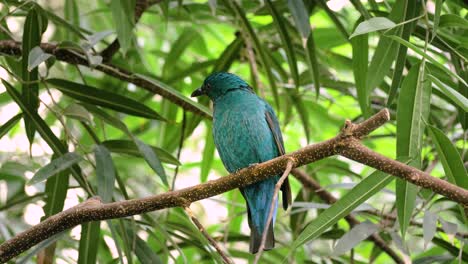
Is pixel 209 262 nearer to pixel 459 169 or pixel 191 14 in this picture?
pixel 191 14

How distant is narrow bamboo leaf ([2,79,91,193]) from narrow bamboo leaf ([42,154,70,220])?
5cm

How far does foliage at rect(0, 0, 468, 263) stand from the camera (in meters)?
2.61

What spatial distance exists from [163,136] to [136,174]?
401 mm

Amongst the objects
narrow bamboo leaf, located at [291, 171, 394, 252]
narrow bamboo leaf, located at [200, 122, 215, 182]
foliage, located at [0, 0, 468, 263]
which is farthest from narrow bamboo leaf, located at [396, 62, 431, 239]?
narrow bamboo leaf, located at [200, 122, 215, 182]

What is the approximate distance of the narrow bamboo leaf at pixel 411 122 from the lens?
2484mm

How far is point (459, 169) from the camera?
2.53 metres

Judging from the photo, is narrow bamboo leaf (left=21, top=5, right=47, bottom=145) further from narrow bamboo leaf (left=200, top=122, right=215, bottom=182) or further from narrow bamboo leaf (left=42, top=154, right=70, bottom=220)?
narrow bamboo leaf (left=200, top=122, right=215, bottom=182)

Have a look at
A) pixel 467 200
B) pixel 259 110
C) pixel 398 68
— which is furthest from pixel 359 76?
pixel 467 200

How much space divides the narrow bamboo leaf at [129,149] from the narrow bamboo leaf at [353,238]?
2.56ft

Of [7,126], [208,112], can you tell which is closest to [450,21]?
[208,112]

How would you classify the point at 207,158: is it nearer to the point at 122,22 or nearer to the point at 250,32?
the point at 250,32

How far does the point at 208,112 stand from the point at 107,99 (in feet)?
1.47

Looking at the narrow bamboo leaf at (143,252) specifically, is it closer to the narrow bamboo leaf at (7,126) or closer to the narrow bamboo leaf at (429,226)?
the narrow bamboo leaf at (7,126)

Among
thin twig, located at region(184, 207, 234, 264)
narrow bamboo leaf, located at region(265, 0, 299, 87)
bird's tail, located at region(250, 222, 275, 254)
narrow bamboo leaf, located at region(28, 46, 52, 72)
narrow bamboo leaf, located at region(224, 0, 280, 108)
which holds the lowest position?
thin twig, located at region(184, 207, 234, 264)
